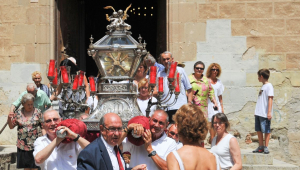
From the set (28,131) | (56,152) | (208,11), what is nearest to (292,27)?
(208,11)

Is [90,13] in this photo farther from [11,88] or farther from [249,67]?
[249,67]

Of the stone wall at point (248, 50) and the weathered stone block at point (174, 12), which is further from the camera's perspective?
the weathered stone block at point (174, 12)

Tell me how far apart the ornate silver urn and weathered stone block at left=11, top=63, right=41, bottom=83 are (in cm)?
464

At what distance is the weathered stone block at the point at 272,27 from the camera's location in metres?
9.86

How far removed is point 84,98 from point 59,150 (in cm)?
314

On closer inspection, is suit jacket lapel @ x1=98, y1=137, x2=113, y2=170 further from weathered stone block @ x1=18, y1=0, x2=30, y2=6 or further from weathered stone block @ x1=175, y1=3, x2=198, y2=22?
weathered stone block @ x1=18, y1=0, x2=30, y2=6

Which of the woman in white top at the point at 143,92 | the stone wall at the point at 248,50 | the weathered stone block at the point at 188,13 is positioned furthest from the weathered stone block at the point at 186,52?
the woman in white top at the point at 143,92

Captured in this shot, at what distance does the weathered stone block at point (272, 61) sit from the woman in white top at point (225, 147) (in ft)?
13.3

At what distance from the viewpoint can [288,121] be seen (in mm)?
9805

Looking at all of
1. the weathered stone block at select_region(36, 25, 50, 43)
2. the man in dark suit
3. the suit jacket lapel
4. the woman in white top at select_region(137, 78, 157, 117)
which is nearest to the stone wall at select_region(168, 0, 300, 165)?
the weathered stone block at select_region(36, 25, 50, 43)

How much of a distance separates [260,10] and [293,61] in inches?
44.1

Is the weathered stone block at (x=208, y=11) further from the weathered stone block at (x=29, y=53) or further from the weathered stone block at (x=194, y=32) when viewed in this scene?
the weathered stone block at (x=29, y=53)

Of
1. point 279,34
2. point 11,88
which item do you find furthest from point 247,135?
point 11,88

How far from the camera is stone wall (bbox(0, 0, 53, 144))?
1004 cm
